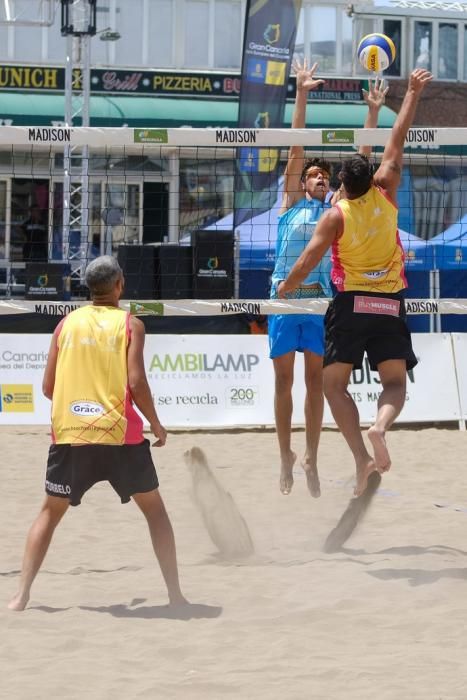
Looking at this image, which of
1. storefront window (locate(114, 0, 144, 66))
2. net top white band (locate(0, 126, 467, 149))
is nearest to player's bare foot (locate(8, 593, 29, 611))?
net top white band (locate(0, 126, 467, 149))

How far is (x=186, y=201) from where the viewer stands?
22.9m

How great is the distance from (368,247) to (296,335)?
1278 millimetres

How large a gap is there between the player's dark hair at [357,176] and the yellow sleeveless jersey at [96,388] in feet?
4.51

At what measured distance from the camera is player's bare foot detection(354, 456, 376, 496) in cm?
521

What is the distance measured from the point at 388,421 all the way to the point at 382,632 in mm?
1199

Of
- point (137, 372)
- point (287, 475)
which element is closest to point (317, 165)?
point (287, 475)

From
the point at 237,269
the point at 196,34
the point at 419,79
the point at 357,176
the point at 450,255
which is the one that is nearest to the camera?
the point at 357,176

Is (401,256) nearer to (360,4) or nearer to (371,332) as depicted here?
(371,332)

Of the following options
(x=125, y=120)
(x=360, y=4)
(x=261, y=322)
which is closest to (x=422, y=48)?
(x=360, y=4)

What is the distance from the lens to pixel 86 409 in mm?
4305

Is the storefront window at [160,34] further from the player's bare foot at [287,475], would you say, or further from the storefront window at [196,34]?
the player's bare foot at [287,475]

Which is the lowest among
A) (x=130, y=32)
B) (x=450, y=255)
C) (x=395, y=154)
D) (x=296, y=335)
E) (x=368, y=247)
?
(x=296, y=335)

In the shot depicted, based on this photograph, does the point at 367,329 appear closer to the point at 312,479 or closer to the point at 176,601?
the point at 312,479

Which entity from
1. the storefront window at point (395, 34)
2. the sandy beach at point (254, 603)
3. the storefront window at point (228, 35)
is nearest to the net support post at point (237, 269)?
the sandy beach at point (254, 603)
